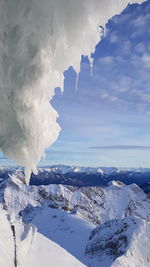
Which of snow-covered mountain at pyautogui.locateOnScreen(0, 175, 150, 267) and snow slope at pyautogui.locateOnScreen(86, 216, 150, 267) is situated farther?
snow slope at pyautogui.locateOnScreen(86, 216, 150, 267)

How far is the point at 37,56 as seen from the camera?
29.1 feet

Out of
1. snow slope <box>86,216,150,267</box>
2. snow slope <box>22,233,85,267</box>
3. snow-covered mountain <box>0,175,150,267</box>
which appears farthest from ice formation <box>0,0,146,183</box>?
snow slope <box>86,216,150,267</box>

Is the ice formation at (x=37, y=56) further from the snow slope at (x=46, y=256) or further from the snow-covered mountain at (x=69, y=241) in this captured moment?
the snow slope at (x=46, y=256)

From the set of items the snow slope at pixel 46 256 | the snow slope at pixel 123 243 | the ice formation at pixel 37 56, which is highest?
the ice formation at pixel 37 56

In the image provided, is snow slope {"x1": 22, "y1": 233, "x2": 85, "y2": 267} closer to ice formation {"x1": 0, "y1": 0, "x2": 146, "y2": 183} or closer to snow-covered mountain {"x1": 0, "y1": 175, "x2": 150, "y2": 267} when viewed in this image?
snow-covered mountain {"x1": 0, "y1": 175, "x2": 150, "y2": 267}

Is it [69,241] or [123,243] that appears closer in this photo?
[123,243]

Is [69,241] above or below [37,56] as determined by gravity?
below

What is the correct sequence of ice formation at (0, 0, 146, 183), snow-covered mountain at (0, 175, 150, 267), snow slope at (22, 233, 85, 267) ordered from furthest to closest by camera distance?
1. snow slope at (22, 233, 85, 267)
2. snow-covered mountain at (0, 175, 150, 267)
3. ice formation at (0, 0, 146, 183)

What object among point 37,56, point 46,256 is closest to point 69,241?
point 46,256

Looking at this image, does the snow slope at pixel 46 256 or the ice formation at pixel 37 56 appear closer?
the ice formation at pixel 37 56

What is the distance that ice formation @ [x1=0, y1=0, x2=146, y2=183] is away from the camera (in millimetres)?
7730

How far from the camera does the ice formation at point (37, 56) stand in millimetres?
7730

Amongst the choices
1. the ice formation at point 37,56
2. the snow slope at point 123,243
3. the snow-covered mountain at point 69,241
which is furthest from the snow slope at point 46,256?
the snow slope at point 123,243

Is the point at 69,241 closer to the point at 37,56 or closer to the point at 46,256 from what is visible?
the point at 46,256
